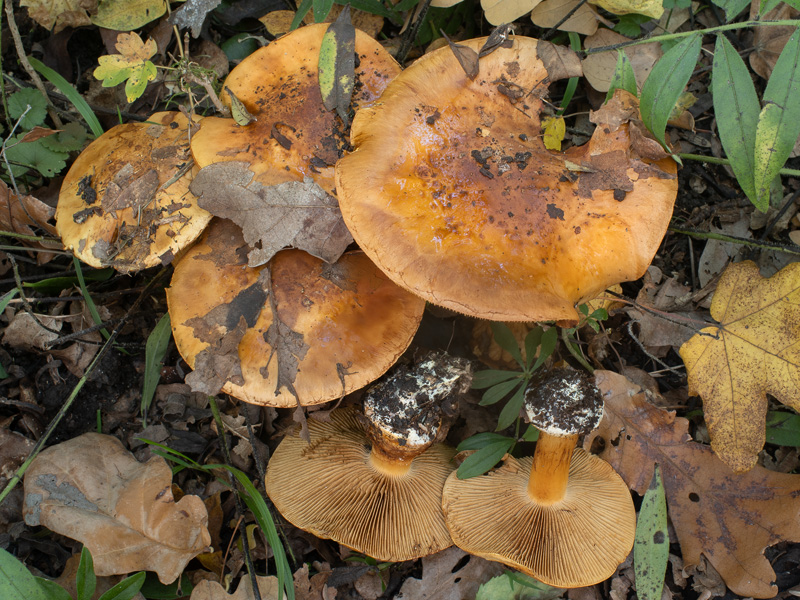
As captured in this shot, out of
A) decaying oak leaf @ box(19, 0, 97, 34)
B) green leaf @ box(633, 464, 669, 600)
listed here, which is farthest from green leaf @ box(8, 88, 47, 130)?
green leaf @ box(633, 464, 669, 600)

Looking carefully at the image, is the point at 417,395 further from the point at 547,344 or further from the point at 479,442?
the point at 547,344

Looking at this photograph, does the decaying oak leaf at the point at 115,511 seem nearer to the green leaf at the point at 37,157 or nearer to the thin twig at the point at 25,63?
the green leaf at the point at 37,157

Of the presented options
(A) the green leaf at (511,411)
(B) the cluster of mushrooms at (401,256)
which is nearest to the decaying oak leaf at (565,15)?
(B) the cluster of mushrooms at (401,256)

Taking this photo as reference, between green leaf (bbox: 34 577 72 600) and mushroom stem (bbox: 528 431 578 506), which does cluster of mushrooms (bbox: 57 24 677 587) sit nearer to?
mushroom stem (bbox: 528 431 578 506)

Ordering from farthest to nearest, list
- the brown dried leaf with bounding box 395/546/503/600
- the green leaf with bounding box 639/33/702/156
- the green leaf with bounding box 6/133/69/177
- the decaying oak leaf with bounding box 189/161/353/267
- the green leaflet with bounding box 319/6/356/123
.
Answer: the green leaf with bounding box 6/133/69/177, the brown dried leaf with bounding box 395/546/503/600, the green leaflet with bounding box 319/6/356/123, the decaying oak leaf with bounding box 189/161/353/267, the green leaf with bounding box 639/33/702/156

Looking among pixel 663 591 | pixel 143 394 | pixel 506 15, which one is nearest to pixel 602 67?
pixel 506 15

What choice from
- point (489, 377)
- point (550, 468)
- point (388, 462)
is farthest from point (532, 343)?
point (388, 462)

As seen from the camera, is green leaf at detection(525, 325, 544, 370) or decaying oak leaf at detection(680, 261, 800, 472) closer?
decaying oak leaf at detection(680, 261, 800, 472)
